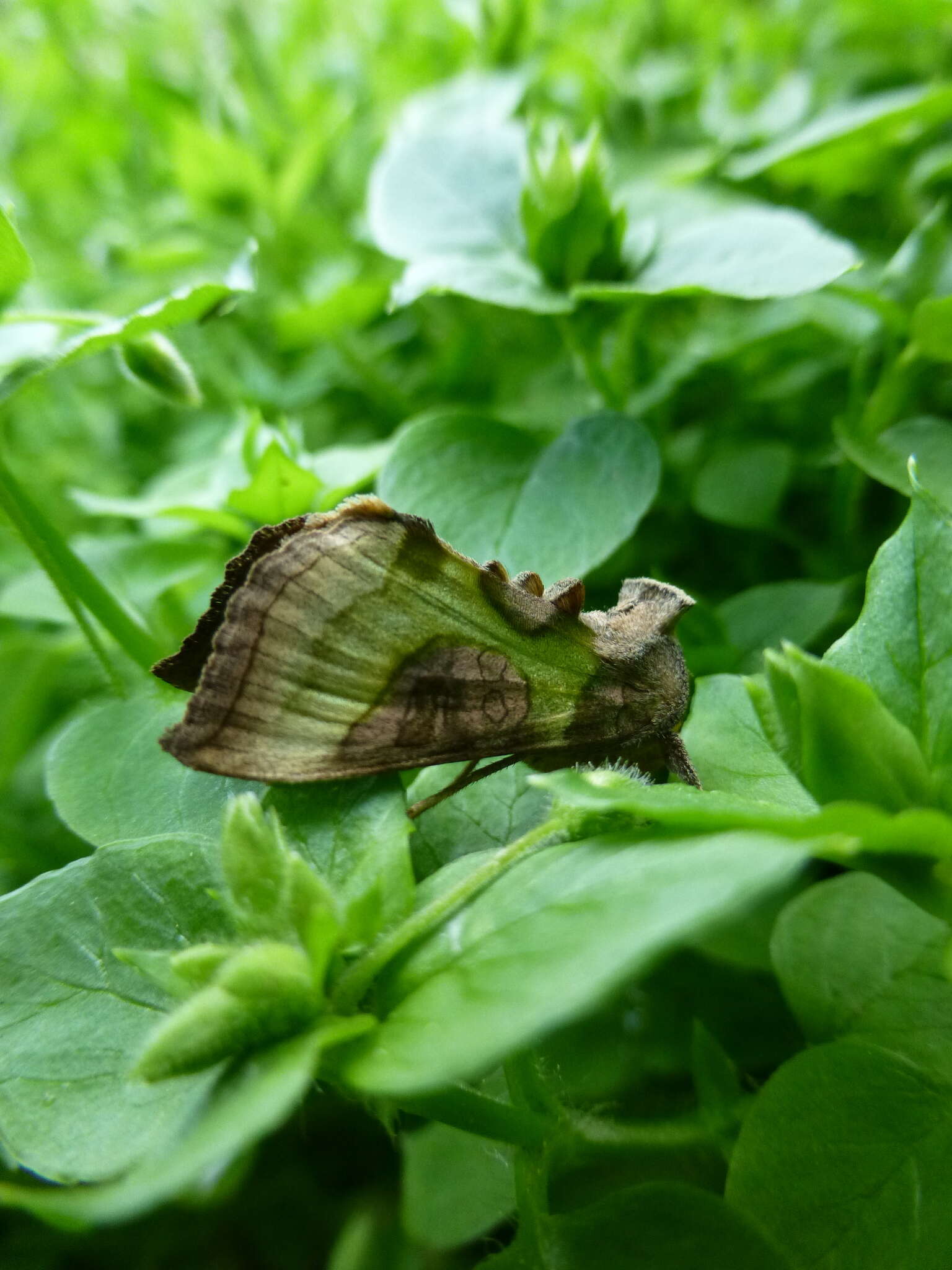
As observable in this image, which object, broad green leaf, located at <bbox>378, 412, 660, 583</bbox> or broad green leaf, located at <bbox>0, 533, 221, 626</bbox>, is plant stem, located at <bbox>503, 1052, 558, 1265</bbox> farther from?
broad green leaf, located at <bbox>0, 533, 221, 626</bbox>

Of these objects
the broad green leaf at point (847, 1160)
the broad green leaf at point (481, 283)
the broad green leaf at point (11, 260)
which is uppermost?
the broad green leaf at point (11, 260)

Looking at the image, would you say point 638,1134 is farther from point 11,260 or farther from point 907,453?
point 11,260

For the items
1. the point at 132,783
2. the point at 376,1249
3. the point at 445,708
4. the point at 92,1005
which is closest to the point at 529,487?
the point at 445,708

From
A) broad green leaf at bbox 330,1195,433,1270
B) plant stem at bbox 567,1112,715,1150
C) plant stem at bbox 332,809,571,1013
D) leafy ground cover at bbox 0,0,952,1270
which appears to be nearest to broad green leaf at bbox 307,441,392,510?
leafy ground cover at bbox 0,0,952,1270

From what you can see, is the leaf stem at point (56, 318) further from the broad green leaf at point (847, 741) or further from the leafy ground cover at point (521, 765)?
the broad green leaf at point (847, 741)

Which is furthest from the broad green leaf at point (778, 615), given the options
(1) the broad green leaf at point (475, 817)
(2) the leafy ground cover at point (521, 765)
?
(1) the broad green leaf at point (475, 817)

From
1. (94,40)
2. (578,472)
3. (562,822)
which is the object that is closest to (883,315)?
(578,472)
